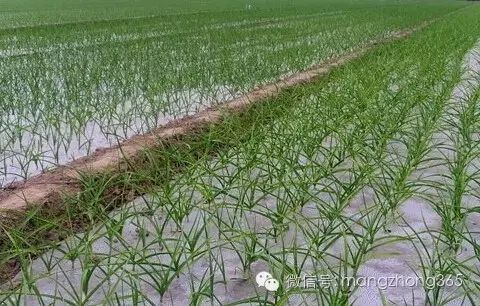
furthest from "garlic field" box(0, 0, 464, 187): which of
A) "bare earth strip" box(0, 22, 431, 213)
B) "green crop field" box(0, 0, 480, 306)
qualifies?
"bare earth strip" box(0, 22, 431, 213)

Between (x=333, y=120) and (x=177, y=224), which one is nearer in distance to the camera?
(x=177, y=224)

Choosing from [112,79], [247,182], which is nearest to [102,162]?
[247,182]

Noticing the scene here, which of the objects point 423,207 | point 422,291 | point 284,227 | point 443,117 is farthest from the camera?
point 443,117

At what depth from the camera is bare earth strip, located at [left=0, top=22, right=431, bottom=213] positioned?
2.38 meters

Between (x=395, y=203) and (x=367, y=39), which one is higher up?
(x=367, y=39)

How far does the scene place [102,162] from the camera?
111 inches

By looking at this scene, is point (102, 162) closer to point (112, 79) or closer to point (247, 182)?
point (247, 182)

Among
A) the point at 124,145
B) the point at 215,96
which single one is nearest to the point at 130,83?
the point at 215,96

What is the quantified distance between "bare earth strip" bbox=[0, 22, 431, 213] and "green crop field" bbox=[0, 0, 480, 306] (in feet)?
0.17

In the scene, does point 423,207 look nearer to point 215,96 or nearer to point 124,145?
point 124,145

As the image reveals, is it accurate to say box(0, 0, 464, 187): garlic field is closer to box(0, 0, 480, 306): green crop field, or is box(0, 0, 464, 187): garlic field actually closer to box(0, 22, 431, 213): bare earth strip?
box(0, 0, 480, 306): green crop field

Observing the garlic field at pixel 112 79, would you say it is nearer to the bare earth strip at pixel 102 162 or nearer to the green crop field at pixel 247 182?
the green crop field at pixel 247 182

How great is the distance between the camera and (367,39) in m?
10.2

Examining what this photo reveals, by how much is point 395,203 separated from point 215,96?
2.74 m
